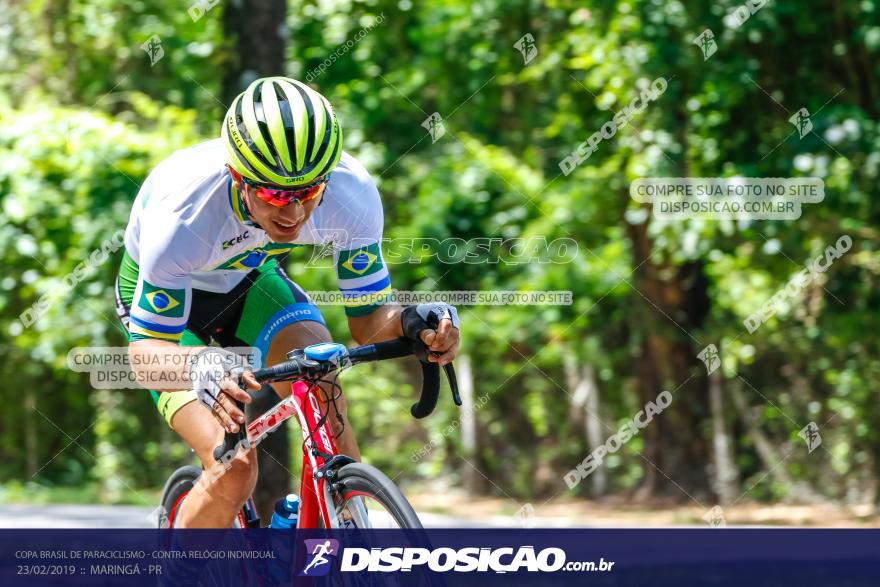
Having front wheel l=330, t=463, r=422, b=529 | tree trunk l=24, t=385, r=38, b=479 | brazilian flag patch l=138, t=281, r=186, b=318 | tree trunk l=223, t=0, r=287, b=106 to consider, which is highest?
tree trunk l=24, t=385, r=38, b=479

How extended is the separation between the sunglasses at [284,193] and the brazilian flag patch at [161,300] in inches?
17.2

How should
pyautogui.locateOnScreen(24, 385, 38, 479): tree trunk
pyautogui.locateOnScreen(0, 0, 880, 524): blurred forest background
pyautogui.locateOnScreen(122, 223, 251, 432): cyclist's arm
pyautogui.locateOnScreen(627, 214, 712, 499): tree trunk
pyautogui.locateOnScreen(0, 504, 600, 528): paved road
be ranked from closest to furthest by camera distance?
pyautogui.locateOnScreen(122, 223, 251, 432): cyclist's arm
pyautogui.locateOnScreen(0, 504, 600, 528): paved road
pyautogui.locateOnScreen(0, 0, 880, 524): blurred forest background
pyautogui.locateOnScreen(627, 214, 712, 499): tree trunk
pyautogui.locateOnScreen(24, 385, 38, 479): tree trunk

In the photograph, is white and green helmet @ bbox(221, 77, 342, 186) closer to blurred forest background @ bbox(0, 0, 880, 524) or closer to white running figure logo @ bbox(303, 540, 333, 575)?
white running figure logo @ bbox(303, 540, 333, 575)

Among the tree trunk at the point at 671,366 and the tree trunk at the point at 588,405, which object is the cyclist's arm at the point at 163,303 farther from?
the tree trunk at the point at 588,405

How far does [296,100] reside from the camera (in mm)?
3459

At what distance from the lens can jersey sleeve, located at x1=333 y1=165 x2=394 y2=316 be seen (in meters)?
3.75

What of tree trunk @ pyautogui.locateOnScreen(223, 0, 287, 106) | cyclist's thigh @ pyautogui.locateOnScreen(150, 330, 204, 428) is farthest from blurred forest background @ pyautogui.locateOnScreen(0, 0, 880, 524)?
cyclist's thigh @ pyautogui.locateOnScreen(150, 330, 204, 428)

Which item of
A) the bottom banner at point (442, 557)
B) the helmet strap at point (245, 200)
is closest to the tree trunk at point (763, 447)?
the bottom banner at point (442, 557)

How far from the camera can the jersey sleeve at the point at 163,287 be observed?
351 centimetres

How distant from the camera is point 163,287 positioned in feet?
11.7

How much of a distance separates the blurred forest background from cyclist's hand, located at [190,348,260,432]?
14.3ft

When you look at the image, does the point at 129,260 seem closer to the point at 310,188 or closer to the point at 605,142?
the point at 310,188

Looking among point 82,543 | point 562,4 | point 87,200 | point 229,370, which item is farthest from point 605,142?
point 229,370

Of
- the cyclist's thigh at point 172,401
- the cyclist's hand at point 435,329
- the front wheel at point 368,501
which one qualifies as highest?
the cyclist's hand at point 435,329
